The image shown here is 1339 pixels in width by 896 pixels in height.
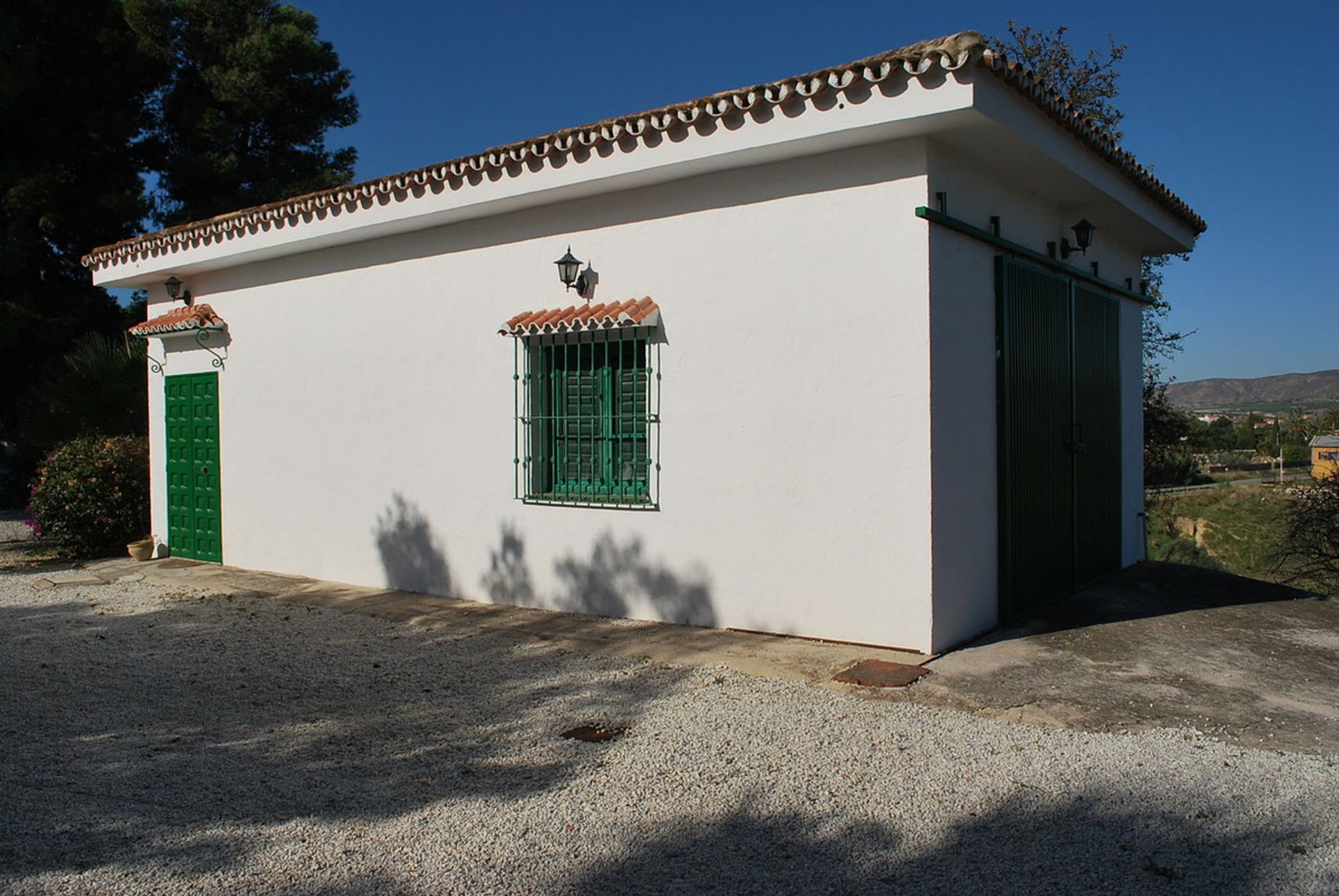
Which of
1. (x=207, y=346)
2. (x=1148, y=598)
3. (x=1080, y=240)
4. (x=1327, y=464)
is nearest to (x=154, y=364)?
(x=207, y=346)

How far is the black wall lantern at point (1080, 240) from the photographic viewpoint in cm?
762

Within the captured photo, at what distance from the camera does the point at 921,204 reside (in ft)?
18.4

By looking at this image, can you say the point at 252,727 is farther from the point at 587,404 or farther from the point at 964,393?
the point at 964,393

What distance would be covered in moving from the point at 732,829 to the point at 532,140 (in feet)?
16.5

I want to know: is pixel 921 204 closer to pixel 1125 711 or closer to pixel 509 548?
pixel 1125 711

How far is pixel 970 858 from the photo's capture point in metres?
3.11

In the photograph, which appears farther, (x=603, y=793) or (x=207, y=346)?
(x=207, y=346)

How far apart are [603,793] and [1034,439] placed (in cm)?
459

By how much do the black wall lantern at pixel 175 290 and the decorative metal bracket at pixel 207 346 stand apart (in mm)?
549

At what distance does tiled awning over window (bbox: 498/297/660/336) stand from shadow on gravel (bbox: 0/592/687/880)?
7.34 feet

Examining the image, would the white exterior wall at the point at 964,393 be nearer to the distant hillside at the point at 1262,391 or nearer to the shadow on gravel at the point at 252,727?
the shadow on gravel at the point at 252,727

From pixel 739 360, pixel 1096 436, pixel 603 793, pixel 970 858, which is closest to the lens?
pixel 970 858

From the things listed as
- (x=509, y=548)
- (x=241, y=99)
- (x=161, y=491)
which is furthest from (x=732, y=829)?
(x=241, y=99)

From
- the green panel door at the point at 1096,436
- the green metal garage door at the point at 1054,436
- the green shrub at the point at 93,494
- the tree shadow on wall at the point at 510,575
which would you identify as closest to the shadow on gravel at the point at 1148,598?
the green metal garage door at the point at 1054,436
